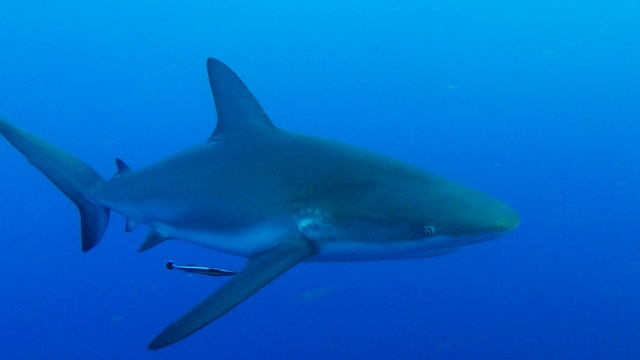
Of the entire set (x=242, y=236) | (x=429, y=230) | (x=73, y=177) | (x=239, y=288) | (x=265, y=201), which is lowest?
(x=239, y=288)

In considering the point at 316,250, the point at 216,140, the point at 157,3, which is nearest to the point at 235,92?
the point at 216,140

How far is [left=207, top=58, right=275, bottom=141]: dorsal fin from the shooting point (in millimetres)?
3578

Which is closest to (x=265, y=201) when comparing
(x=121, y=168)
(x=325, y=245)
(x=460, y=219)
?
(x=325, y=245)

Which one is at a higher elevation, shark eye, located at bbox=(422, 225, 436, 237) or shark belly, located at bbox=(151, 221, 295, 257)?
shark belly, located at bbox=(151, 221, 295, 257)

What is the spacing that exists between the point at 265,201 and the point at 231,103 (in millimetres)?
870

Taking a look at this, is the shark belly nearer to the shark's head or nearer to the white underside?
the white underside

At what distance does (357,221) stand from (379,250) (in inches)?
6.3

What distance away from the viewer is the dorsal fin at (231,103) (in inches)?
141

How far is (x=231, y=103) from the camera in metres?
3.64

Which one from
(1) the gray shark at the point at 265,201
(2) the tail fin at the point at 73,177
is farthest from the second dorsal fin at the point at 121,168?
(2) the tail fin at the point at 73,177

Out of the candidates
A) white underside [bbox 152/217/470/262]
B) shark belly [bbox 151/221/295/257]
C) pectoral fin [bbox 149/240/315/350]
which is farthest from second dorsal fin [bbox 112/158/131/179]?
pectoral fin [bbox 149/240/315/350]

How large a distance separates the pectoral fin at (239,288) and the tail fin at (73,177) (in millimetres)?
1524

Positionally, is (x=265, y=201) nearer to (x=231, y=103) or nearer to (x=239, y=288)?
(x=239, y=288)

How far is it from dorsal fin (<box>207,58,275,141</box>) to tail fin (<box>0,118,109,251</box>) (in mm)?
948
